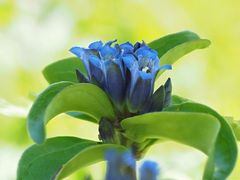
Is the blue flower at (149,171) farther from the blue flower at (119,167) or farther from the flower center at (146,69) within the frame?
the flower center at (146,69)

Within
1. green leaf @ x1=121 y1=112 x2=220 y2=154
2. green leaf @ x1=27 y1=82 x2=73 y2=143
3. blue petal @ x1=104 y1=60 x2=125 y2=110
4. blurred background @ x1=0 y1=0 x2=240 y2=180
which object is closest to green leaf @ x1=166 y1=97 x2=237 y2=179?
green leaf @ x1=121 y1=112 x2=220 y2=154

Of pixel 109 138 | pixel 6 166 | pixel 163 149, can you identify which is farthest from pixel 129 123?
pixel 163 149

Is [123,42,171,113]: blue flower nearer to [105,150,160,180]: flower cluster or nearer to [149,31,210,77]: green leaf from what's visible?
[149,31,210,77]: green leaf

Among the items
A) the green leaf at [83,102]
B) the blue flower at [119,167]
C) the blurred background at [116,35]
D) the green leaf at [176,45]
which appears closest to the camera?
the blue flower at [119,167]

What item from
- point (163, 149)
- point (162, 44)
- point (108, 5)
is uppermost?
point (162, 44)

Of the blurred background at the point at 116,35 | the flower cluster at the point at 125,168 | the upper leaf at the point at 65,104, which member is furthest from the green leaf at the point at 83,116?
the blurred background at the point at 116,35

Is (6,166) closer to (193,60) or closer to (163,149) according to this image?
(163,149)

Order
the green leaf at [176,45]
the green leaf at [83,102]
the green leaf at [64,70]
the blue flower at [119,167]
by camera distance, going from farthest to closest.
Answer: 1. the green leaf at [64,70]
2. the green leaf at [176,45]
3. the green leaf at [83,102]
4. the blue flower at [119,167]
